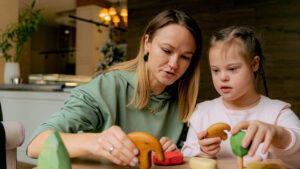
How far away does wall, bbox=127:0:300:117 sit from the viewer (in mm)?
3037

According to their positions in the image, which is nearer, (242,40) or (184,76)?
(242,40)

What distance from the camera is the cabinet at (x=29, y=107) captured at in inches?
116

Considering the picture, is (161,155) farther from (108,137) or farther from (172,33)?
(172,33)

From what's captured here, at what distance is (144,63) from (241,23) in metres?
2.25

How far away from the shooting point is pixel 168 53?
1.24 metres

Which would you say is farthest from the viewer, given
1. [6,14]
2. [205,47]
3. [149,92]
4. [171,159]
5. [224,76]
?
[6,14]

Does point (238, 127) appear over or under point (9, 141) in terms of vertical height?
over

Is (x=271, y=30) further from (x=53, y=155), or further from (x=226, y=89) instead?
(x=53, y=155)

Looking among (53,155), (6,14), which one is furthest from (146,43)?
(6,14)

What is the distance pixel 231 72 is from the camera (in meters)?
1.22

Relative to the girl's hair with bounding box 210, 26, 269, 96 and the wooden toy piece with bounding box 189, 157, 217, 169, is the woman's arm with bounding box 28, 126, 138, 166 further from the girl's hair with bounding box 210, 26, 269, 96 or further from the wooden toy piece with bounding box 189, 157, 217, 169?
the girl's hair with bounding box 210, 26, 269, 96

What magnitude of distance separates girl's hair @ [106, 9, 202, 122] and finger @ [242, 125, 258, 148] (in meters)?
0.68

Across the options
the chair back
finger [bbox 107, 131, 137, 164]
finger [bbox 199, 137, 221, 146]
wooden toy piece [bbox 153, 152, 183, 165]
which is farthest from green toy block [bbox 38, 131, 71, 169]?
the chair back

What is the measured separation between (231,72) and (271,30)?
224 cm
